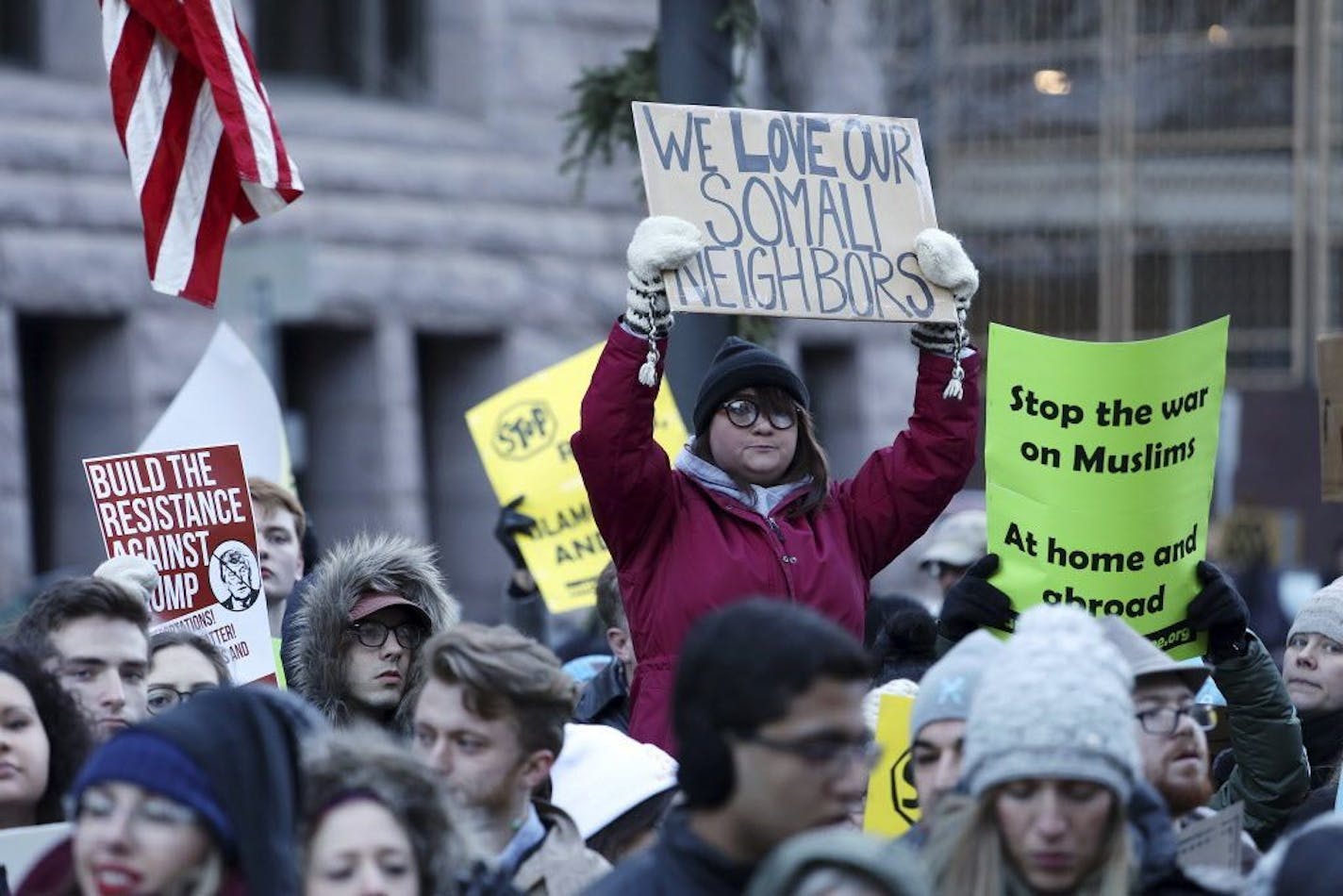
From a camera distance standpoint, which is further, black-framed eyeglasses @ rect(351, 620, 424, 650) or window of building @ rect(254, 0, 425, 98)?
window of building @ rect(254, 0, 425, 98)

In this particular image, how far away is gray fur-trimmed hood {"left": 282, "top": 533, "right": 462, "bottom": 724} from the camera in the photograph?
5922 millimetres

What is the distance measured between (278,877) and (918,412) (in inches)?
103

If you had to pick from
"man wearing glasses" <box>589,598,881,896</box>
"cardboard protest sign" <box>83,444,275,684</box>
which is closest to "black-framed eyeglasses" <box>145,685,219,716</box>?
"cardboard protest sign" <box>83,444,275,684</box>

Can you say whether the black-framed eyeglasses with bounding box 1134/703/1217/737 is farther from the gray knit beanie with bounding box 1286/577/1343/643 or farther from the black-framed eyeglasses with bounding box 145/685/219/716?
the black-framed eyeglasses with bounding box 145/685/219/716

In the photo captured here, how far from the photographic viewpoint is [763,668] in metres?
3.67

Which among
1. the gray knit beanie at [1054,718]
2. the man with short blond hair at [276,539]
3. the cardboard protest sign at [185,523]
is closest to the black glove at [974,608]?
the gray knit beanie at [1054,718]

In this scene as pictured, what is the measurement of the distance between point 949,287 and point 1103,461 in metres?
0.55

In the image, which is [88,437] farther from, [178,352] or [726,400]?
[726,400]

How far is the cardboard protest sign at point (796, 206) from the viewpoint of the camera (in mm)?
5984

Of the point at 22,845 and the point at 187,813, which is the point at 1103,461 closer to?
the point at 22,845

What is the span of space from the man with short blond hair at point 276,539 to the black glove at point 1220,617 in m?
2.80

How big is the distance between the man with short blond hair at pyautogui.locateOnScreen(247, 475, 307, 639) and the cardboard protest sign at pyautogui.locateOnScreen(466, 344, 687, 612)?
1.21m

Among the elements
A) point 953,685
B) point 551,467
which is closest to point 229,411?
point 551,467

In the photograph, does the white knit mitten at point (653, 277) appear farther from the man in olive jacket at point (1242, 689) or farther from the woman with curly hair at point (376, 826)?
the woman with curly hair at point (376, 826)
